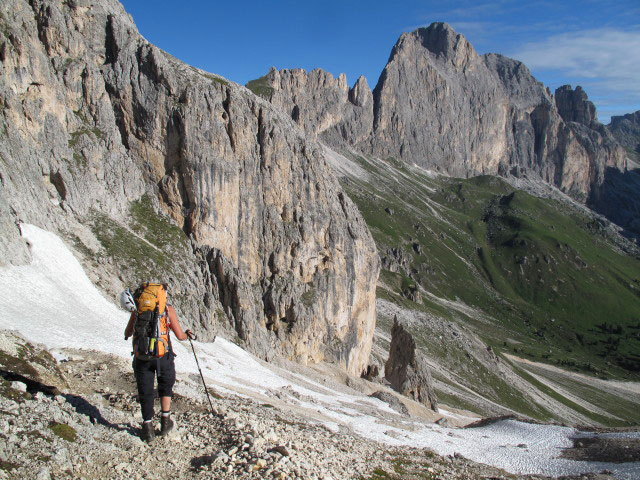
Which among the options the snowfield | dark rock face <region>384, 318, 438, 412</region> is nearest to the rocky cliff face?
the snowfield

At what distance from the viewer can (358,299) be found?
81500mm

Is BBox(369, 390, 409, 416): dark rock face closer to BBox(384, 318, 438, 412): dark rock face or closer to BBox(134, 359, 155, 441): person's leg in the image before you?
BBox(384, 318, 438, 412): dark rock face

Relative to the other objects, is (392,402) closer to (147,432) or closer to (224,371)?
(224,371)

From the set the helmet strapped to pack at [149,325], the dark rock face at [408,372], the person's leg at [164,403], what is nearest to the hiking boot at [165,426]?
the person's leg at [164,403]

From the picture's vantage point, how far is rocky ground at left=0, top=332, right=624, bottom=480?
457 inches

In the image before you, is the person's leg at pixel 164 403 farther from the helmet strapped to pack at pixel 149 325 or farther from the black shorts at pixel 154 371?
the helmet strapped to pack at pixel 149 325

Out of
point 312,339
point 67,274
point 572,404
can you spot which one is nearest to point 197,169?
point 67,274

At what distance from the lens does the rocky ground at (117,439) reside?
11.6 metres

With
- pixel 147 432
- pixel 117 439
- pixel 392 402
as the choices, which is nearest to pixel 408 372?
pixel 392 402

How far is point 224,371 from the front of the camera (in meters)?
40.2

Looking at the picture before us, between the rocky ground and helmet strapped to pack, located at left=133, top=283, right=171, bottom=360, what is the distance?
7.78ft

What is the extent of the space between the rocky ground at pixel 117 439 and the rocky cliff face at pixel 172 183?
19738mm

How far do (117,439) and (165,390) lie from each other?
174 centimetres

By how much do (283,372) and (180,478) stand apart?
41475 millimetres
